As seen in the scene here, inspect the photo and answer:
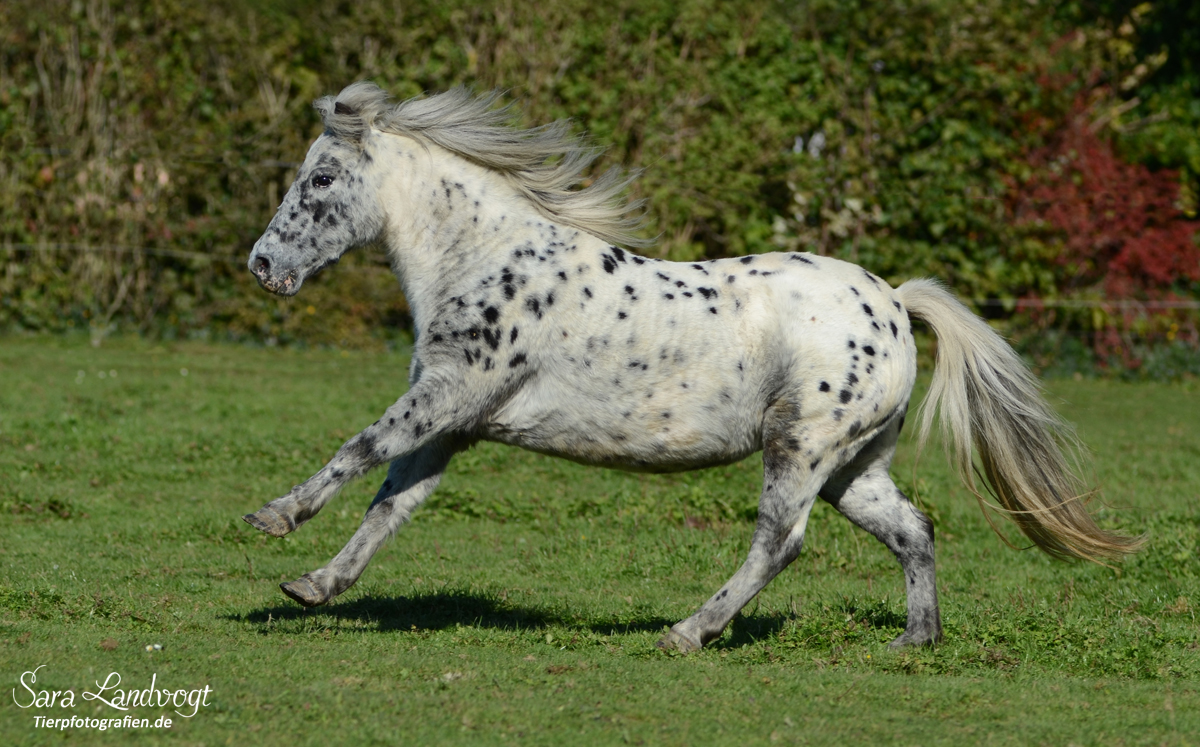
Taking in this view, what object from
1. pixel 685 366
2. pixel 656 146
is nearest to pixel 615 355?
pixel 685 366

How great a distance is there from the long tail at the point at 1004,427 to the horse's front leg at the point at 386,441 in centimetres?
205

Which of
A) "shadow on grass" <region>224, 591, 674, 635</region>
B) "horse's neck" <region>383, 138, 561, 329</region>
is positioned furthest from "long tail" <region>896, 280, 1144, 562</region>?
"horse's neck" <region>383, 138, 561, 329</region>

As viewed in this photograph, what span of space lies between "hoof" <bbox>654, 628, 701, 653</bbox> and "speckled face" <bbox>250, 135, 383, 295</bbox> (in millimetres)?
2080

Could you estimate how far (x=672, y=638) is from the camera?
16.9 feet

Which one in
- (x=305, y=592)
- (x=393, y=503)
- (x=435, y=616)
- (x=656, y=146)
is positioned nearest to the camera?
(x=305, y=592)

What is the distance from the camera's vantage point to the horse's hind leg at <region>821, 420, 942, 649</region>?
5453 mm

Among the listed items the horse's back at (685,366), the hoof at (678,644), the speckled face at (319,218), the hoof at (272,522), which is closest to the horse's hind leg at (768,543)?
the hoof at (678,644)

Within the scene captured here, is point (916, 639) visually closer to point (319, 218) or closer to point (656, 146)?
point (319, 218)

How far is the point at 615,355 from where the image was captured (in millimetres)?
5188

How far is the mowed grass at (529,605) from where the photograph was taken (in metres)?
4.23

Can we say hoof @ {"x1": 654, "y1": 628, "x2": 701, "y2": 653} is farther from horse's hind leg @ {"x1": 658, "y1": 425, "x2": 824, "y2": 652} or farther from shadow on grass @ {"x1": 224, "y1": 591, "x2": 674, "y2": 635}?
shadow on grass @ {"x1": 224, "y1": 591, "x2": 674, "y2": 635}

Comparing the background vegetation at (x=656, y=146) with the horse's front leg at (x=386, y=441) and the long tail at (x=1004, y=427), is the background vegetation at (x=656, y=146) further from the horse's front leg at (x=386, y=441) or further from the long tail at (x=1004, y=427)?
the horse's front leg at (x=386, y=441)

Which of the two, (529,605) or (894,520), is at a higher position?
(894,520)
